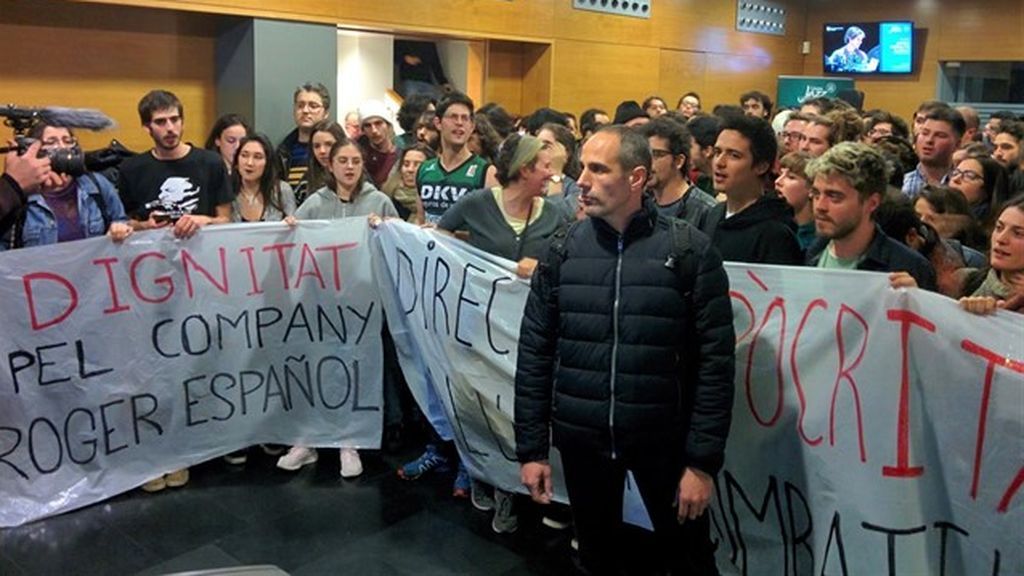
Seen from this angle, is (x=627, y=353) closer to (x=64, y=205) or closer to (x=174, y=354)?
(x=174, y=354)

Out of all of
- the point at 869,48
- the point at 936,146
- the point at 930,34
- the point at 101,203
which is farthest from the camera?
the point at 869,48

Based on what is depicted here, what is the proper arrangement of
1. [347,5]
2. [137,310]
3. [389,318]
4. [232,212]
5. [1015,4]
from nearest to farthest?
[137,310] < [389,318] < [232,212] < [347,5] < [1015,4]

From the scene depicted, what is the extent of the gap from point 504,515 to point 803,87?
30.2 ft

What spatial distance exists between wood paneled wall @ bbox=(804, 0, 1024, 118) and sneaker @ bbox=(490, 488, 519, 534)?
36.6 feet

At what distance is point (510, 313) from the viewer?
3160mm

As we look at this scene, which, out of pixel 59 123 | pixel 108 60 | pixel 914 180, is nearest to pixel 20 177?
pixel 59 123

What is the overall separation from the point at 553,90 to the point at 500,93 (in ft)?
1.81

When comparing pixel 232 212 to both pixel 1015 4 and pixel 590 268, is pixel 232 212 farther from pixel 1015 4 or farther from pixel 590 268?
pixel 1015 4

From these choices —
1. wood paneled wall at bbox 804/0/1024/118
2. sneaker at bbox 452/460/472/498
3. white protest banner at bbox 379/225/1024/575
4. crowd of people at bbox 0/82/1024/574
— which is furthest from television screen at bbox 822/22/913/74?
white protest banner at bbox 379/225/1024/575

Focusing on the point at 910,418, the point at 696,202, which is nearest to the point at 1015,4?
the point at 696,202

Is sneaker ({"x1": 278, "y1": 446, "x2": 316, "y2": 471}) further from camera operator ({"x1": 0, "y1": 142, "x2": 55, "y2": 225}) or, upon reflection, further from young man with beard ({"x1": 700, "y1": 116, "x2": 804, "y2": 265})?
young man with beard ({"x1": 700, "y1": 116, "x2": 804, "y2": 265})

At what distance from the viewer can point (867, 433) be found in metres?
2.36

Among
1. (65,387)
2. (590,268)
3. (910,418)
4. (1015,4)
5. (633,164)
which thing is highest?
(1015,4)

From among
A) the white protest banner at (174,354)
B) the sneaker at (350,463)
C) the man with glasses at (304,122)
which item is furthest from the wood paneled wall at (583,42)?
the sneaker at (350,463)
